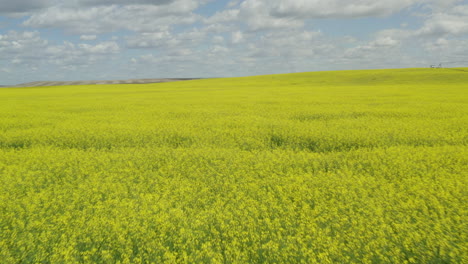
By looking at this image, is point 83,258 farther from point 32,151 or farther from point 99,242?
point 32,151

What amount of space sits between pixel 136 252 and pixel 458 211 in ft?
12.9

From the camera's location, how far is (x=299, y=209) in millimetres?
4129

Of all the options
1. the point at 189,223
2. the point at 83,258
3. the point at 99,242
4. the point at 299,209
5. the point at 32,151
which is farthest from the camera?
the point at 32,151

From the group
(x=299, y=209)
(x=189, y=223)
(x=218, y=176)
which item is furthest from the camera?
(x=218, y=176)

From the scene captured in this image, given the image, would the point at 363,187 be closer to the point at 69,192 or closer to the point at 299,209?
the point at 299,209

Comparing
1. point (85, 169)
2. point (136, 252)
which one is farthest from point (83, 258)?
point (85, 169)

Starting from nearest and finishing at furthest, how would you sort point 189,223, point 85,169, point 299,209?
point 189,223 → point 299,209 → point 85,169

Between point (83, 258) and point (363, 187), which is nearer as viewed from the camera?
point (83, 258)

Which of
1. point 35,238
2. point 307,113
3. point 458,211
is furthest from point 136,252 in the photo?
point 307,113

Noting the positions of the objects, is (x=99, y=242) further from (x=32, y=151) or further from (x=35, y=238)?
(x=32, y=151)

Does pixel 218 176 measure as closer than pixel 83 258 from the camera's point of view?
No

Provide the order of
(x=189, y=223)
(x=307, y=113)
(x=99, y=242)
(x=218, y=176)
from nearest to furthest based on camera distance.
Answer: (x=99, y=242)
(x=189, y=223)
(x=218, y=176)
(x=307, y=113)

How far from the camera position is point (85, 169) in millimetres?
6016

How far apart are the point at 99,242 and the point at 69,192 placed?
1.80 m
